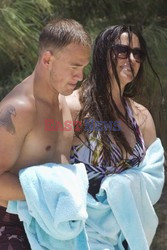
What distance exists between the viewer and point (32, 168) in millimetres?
1809

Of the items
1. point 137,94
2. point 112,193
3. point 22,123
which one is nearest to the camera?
point 22,123

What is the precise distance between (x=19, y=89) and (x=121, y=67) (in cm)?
49

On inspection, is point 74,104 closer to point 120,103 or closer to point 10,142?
point 120,103

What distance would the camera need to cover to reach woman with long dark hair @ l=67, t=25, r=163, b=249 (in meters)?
2.11

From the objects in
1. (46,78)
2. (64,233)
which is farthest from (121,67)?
(64,233)

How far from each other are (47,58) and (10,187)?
437 millimetres

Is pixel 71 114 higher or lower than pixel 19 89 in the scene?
lower

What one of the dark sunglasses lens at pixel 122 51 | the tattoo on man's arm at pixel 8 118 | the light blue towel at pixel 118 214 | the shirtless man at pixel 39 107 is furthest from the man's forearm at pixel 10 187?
the dark sunglasses lens at pixel 122 51

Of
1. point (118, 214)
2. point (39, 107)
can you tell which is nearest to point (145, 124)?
point (118, 214)

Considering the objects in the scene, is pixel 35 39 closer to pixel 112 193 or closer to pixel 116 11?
pixel 116 11

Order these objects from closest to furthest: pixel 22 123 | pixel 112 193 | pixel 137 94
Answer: pixel 22 123 → pixel 112 193 → pixel 137 94

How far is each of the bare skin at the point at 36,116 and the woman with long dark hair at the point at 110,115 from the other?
19cm

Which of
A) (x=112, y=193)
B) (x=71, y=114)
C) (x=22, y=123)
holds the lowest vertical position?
(x=112, y=193)

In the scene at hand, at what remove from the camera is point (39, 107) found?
187cm
